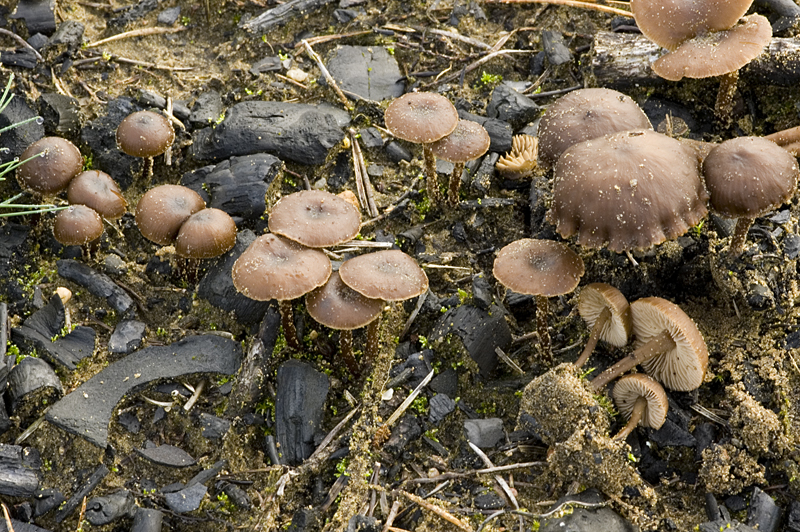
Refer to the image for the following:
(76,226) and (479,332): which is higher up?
(76,226)

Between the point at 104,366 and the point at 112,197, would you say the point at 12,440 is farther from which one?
the point at 112,197

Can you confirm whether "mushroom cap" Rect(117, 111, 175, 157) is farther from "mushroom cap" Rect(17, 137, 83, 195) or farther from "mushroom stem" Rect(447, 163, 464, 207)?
"mushroom stem" Rect(447, 163, 464, 207)

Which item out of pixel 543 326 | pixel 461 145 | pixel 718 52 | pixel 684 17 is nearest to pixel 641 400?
pixel 543 326

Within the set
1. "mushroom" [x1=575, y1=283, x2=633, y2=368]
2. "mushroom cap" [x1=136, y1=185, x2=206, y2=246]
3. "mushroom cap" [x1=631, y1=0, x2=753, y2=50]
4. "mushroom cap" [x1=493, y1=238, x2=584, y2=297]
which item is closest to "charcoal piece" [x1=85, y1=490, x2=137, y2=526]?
"mushroom cap" [x1=136, y1=185, x2=206, y2=246]

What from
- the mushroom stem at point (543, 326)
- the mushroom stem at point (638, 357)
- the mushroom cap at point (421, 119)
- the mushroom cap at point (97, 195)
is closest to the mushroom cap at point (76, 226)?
the mushroom cap at point (97, 195)

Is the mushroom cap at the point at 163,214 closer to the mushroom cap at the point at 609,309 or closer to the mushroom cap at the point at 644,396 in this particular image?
the mushroom cap at the point at 609,309

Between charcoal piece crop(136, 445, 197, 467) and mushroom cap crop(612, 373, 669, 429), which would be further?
charcoal piece crop(136, 445, 197, 467)

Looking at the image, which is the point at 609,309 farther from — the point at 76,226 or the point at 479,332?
the point at 76,226
